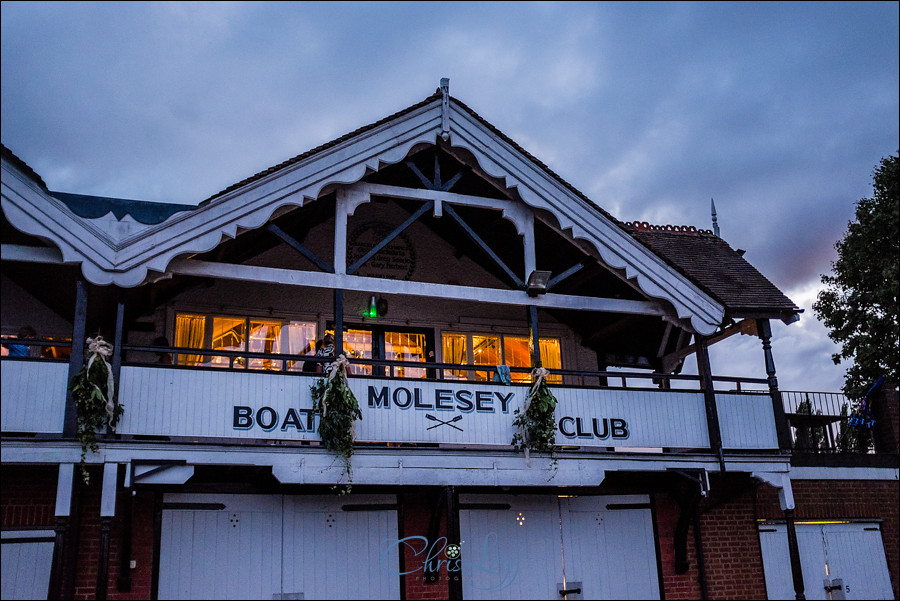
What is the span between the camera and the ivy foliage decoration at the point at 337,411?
12016 millimetres

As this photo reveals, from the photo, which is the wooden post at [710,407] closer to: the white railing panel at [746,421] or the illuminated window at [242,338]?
the white railing panel at [746,421]

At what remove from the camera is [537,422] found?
42.9 feet

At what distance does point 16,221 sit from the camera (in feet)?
37.1

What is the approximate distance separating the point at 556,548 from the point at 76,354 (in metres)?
8.00

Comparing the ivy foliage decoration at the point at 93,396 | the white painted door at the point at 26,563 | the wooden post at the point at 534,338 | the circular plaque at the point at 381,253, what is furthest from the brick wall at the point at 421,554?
the white painted door at the point at 26,563

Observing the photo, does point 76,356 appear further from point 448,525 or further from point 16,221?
point 448,525

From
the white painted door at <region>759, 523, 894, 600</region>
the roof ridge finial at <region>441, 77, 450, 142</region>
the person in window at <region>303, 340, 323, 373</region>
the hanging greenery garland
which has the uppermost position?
the roof ridge finial at <region>441, 77, 450, 142</region>

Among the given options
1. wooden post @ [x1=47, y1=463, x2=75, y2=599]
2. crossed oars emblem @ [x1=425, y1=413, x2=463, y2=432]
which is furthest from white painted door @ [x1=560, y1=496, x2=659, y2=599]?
wooden post @ [x1=47, y1=463, x2=75, y2=599]

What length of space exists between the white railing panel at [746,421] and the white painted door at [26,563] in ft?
33.6

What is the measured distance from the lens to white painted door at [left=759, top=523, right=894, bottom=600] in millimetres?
15586

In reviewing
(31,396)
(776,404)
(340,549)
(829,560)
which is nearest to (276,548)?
(340,549)

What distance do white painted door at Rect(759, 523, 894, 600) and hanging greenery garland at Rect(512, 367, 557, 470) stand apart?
210 inches

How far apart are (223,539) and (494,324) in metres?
6.63

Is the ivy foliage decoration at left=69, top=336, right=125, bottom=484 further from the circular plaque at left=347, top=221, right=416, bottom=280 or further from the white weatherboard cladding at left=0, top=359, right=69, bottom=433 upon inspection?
the circular plaque at left=347, top=221, right=416, bottom=280
